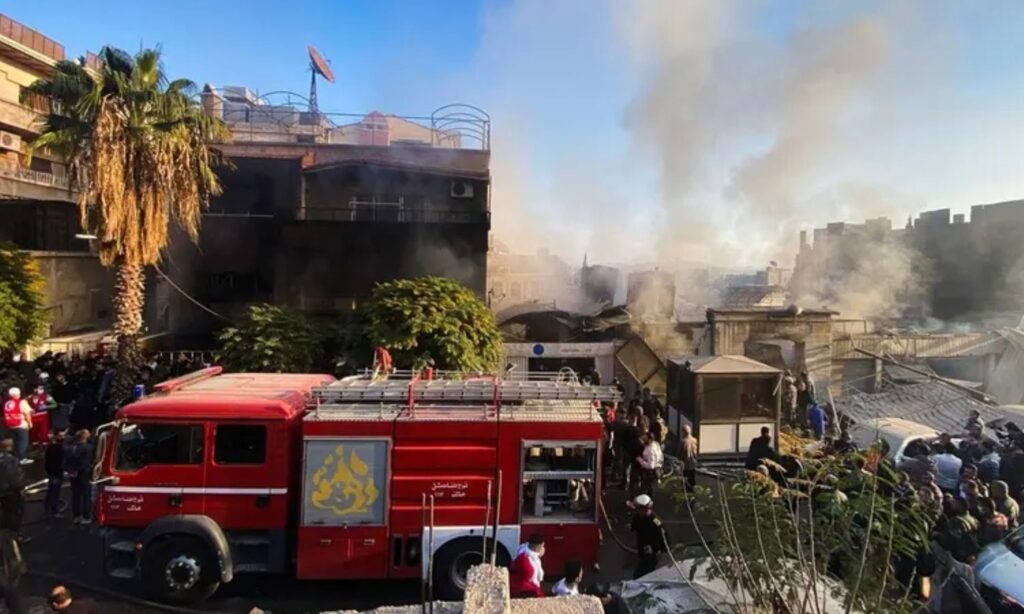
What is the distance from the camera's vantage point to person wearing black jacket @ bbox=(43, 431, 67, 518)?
341 inches

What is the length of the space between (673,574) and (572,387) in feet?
9.09

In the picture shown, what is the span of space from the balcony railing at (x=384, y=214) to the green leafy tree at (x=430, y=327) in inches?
318

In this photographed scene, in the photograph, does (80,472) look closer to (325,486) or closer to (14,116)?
(325,486)

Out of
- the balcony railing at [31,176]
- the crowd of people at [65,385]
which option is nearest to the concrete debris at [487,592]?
the crowd of people at [65,385]

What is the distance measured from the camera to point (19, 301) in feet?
47.8

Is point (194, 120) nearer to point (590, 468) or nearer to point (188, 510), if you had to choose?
point (188, 510)

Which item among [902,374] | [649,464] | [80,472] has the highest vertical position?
[902,374]

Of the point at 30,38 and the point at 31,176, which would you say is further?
the point at 30,38

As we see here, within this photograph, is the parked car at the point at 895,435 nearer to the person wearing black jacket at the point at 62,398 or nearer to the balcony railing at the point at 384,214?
the balcony railing at the point at 384,214

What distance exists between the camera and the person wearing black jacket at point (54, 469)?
28.4 ft

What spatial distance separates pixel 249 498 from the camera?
6613 mm

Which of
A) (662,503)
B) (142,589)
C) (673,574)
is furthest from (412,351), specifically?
(673,574)

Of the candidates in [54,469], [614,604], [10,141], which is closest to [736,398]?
[614,604]

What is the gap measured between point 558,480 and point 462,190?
16362 millimetres
